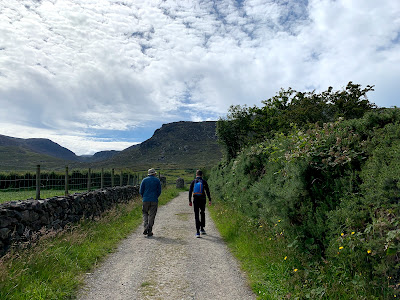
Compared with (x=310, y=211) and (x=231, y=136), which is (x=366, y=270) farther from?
(x=231, y=136)

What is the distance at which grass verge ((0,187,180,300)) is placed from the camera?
427 centimetres

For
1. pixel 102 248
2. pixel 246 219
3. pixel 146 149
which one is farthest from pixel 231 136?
pixel 146 149

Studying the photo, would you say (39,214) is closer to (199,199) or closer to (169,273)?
(169,273)

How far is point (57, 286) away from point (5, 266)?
36.9 inches

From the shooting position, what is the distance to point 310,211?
16.6 ft

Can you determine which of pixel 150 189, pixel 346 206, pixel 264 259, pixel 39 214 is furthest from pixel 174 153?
pixel 346 206

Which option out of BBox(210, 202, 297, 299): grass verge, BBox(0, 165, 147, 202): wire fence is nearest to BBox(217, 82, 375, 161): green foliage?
BBox(0, 165, 147, 202): wire fence

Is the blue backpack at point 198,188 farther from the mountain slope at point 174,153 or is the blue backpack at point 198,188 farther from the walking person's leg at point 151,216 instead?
the mountain slope at point 174,153

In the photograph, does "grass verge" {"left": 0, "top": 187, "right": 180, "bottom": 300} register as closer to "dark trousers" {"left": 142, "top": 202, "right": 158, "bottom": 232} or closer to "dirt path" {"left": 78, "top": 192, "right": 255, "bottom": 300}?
"dirt path" {"left": 78, "top": 192, "right": 255, "bottom": 300}

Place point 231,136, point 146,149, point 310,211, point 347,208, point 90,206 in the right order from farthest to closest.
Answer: point 146,149 → point 231,136 → point 90,206 → point 310,211 → point 347,208

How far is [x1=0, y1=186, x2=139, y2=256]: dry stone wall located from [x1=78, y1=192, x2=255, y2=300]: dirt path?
189 centimetres

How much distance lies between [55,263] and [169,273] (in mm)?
2324

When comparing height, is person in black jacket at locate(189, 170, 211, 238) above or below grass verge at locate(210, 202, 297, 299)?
above

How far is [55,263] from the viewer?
545 centimetres
